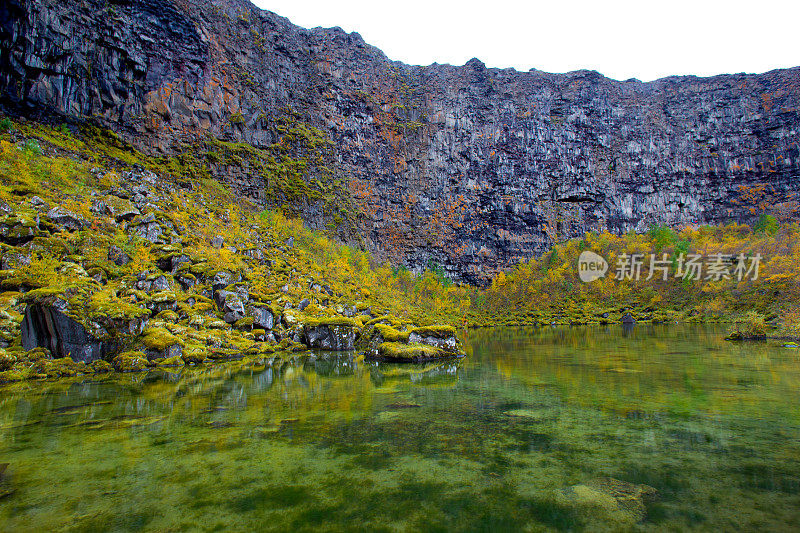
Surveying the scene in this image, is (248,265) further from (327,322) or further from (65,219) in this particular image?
(65,219)

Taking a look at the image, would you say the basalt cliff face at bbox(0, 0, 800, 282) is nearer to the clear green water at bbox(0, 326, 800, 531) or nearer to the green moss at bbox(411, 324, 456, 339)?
the green moss at bbox(411, 324, 456, 339)

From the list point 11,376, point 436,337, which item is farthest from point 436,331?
point 11,376

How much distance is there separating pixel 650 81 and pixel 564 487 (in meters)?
102

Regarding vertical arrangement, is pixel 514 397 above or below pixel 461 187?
below

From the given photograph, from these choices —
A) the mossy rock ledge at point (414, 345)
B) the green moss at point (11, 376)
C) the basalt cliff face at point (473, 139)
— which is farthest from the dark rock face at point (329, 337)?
the basalt cliff face at point (473, 139)

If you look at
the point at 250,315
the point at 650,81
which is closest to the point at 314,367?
the point at 250,315

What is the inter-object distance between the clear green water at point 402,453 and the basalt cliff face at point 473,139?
3722cm

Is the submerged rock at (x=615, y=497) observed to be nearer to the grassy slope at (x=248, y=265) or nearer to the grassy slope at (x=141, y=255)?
the grassy slope at (x=141, y=255)

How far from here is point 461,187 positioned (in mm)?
68750

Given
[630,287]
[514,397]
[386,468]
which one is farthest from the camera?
[630,287]

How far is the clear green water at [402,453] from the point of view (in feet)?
12.5

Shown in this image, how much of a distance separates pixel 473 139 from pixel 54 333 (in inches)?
2731

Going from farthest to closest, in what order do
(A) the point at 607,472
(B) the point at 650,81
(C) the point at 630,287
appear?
(B) the point at 650,81 < (C) the point at 630,287 < (A) the point at 607,472

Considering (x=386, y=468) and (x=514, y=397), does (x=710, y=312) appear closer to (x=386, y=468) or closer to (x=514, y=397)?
(x=514, y=397)
